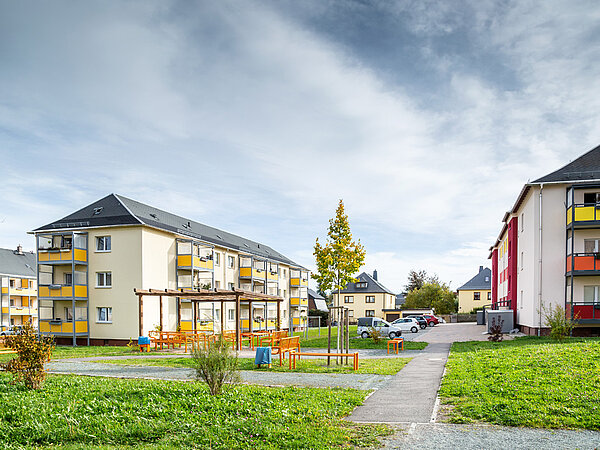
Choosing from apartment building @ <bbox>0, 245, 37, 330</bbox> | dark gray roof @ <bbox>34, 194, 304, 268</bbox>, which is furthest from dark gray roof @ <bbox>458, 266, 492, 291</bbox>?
apartment building @ <bbox>0, 245, 37, 330</bbox>

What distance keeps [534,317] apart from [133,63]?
24.8m

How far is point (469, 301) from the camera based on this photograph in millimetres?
81250

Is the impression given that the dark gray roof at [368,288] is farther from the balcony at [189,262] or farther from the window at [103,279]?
the window at [103,279]

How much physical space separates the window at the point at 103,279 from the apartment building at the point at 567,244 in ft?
86.1

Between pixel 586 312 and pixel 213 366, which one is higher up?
pixel 213 366

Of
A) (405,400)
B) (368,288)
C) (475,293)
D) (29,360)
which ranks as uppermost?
(29,360)

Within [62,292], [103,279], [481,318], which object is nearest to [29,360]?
[103,279]

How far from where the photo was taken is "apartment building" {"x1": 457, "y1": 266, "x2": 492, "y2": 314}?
80.4 meters

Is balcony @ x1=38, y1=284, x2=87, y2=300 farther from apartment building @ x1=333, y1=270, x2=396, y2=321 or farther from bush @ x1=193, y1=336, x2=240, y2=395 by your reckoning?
apartment building @ x1=333, y1=270, x2=396, y2=321

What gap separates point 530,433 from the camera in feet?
24.6

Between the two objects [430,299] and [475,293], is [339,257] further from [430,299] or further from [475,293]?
[475,293]

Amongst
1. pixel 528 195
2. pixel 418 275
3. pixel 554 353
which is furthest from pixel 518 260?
pixel 418 275

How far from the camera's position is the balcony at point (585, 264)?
2622cm

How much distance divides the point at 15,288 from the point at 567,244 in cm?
5177
